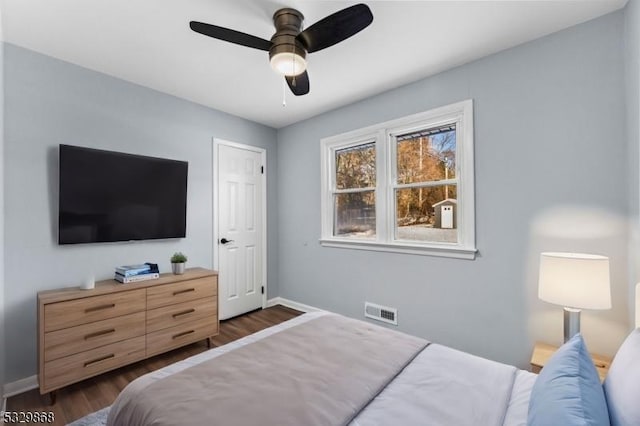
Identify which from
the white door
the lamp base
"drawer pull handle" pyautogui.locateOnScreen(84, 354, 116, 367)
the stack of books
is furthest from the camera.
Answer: the white door

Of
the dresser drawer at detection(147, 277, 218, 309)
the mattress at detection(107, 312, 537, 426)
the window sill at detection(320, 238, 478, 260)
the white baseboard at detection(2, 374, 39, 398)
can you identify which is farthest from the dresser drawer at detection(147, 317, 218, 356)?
the window sill at detection(320, 238, 478, 260)

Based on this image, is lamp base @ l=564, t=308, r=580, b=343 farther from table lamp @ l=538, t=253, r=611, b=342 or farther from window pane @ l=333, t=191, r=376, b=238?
window pane @ l=333, t=191, r=376, b=238

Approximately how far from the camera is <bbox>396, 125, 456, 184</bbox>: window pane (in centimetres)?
267

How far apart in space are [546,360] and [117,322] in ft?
9.91

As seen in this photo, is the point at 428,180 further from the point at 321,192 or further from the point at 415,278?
the point at 321,192

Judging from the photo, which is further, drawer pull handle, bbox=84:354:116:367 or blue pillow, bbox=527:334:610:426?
drawer pull handle, bbox=84:354:116:367

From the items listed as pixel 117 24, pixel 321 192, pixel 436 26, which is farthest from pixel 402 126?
pixel 117 24

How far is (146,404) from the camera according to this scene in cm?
109

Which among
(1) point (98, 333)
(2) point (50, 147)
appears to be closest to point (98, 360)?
(1) point (98, 333)

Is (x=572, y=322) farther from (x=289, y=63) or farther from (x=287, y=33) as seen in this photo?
(x=287, y=33)

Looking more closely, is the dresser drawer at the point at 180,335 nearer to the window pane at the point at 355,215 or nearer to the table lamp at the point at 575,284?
the window pane at the point at 355,215


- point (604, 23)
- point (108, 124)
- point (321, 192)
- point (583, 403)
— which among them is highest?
point (604, 23)

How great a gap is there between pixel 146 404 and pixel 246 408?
1.31 ft

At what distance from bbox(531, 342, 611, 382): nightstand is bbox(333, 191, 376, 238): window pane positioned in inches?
66.7
